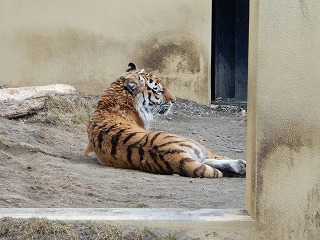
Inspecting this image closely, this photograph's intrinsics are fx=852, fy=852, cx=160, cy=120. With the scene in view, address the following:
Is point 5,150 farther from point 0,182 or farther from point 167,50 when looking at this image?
point 167,50

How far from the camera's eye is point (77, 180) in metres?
6.38

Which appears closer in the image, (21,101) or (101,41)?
(21,101)

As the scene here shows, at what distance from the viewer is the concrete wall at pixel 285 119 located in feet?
14.8

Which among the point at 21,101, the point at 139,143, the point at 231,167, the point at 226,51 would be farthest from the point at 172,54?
the point at 231,167

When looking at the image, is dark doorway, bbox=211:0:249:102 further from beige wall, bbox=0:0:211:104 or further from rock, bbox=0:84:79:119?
rock, bbox=0:84:79:119

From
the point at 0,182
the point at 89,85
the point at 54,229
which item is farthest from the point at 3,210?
the point at 89,85

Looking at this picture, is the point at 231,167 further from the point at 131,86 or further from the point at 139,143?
the point at 131,86

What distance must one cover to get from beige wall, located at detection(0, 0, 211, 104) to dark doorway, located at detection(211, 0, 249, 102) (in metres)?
1.17

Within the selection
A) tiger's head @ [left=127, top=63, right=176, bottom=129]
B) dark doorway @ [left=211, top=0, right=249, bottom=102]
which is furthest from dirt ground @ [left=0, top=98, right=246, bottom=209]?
dark doorway @ [left=211, top=0, right=249, bottom=102]

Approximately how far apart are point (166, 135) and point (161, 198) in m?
1.49

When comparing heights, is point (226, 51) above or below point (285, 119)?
below

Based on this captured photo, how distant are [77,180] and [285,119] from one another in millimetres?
2270

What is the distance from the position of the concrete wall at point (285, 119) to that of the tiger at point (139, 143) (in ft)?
7.70

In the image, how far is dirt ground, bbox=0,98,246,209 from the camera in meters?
5.62
